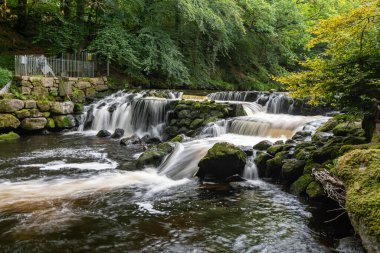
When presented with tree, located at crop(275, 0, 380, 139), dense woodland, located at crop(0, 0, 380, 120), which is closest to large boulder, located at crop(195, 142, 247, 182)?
tree, located at crop(275, 0, 380, 139)

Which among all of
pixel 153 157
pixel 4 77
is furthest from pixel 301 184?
pixel 4 77

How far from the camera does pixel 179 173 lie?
9375 millimetres

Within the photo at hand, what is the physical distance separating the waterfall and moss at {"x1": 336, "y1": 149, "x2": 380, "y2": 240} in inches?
430

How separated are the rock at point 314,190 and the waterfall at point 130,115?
351 inches

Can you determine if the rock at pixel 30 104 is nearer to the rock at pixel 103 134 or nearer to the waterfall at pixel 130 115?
the waterfall at pixel 130 115

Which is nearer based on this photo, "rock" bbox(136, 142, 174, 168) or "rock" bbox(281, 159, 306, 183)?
"rock" bbox(281, 159, 306, 183)

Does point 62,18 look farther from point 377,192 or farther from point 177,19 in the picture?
point 377,192

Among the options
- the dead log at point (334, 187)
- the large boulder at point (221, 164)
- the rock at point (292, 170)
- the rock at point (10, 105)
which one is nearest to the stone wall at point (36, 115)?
the rock at point (10, 105)

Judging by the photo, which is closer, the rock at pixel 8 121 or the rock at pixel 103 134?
the rock at pixel 8 121

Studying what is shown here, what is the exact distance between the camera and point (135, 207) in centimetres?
694

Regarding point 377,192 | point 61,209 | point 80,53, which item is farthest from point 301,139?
point 80,53

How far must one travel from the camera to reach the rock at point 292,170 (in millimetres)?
8125

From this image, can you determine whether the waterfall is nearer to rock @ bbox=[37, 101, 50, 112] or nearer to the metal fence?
rock @ bbox=[37, 101, 50, 112]

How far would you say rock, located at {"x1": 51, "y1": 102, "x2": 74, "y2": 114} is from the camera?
53.4ft
